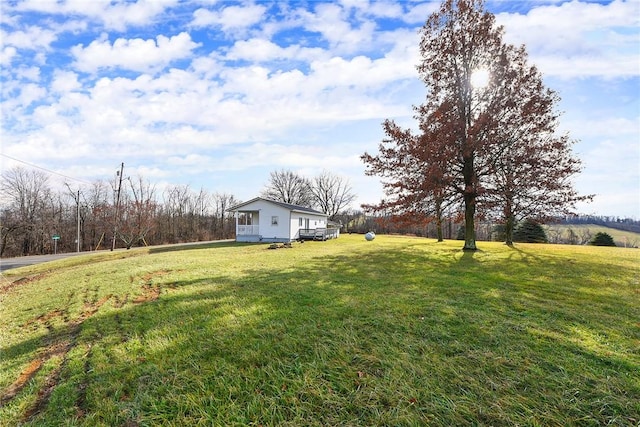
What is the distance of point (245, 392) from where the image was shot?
2707 mm

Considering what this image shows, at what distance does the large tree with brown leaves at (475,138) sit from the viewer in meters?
12.6

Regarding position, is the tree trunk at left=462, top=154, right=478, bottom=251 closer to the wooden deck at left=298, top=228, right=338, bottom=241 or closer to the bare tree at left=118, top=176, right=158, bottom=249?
the wooden deck at left=298, top=228, right=338, bottom=241

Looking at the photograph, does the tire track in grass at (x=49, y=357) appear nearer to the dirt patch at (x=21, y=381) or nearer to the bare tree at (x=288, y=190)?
the dirt patch at (x=21, y=381)

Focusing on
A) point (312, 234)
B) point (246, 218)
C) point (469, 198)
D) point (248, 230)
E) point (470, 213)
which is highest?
point (469, 198)

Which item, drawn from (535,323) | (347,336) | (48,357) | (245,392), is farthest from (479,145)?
(48,357)

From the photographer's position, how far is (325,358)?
3176 millimetres

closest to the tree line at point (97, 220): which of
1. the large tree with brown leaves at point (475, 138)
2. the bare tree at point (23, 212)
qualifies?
the bare tree at point (23, 212)

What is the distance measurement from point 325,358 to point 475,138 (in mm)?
13039

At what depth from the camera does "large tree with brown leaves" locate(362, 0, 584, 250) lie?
1264 centimetres

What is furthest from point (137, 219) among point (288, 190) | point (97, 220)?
point (288, 190)

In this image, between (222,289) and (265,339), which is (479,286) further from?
(222,289)

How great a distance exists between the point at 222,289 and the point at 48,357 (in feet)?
10.1

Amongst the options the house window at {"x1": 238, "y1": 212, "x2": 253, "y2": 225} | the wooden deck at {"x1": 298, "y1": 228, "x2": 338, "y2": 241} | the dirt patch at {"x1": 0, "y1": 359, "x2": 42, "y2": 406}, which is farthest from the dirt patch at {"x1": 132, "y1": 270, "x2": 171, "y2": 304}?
the house window at {"x1": 238, "y1": 212, "x2": 253, "y2": 225}

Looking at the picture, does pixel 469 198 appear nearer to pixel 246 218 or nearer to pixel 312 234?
pixel 312 234
